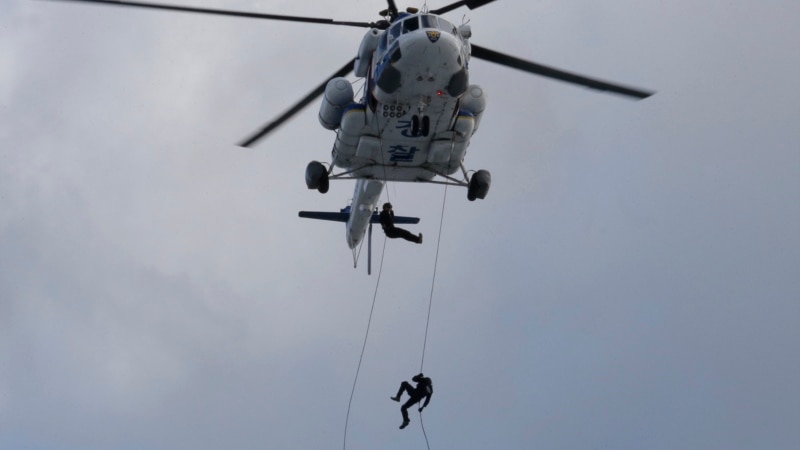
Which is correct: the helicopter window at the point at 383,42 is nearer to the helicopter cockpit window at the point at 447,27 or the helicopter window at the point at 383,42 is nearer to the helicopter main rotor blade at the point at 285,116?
the helicopter cockpit window at the point at 447,27

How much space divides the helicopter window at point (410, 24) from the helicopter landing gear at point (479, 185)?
4.28 meters

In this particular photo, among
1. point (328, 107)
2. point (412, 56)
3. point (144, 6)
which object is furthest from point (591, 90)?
point (144, 6)

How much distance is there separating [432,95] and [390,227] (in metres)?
3.41

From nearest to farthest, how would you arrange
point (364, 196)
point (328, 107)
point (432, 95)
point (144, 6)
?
1. point (144, 6)
2. point (432, 95)
3. point (328, 107)
4. point (364, 196)

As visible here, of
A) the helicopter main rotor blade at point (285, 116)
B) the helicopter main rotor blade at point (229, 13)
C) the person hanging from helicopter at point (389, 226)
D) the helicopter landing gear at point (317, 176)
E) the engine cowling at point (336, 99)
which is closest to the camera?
the helicopter main rotor blade at point (229, 13)

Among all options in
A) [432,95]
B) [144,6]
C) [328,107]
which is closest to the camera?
[144,6]

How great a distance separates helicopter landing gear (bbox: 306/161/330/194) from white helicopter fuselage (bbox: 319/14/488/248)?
0.35m

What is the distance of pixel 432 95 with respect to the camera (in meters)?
20.9

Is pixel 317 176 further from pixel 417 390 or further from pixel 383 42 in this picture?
pixel 417 390

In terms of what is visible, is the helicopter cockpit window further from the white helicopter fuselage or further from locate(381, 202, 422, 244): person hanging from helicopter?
locate(381, 202, 422, 244): person hanging from helicopter

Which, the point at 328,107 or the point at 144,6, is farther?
the point at 328,107

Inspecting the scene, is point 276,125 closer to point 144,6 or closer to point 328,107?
point 328,107

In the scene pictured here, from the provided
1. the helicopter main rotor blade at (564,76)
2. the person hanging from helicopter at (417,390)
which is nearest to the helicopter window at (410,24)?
the helicopter main rotor blade at (564,76)

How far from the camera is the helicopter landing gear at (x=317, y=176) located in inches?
908
